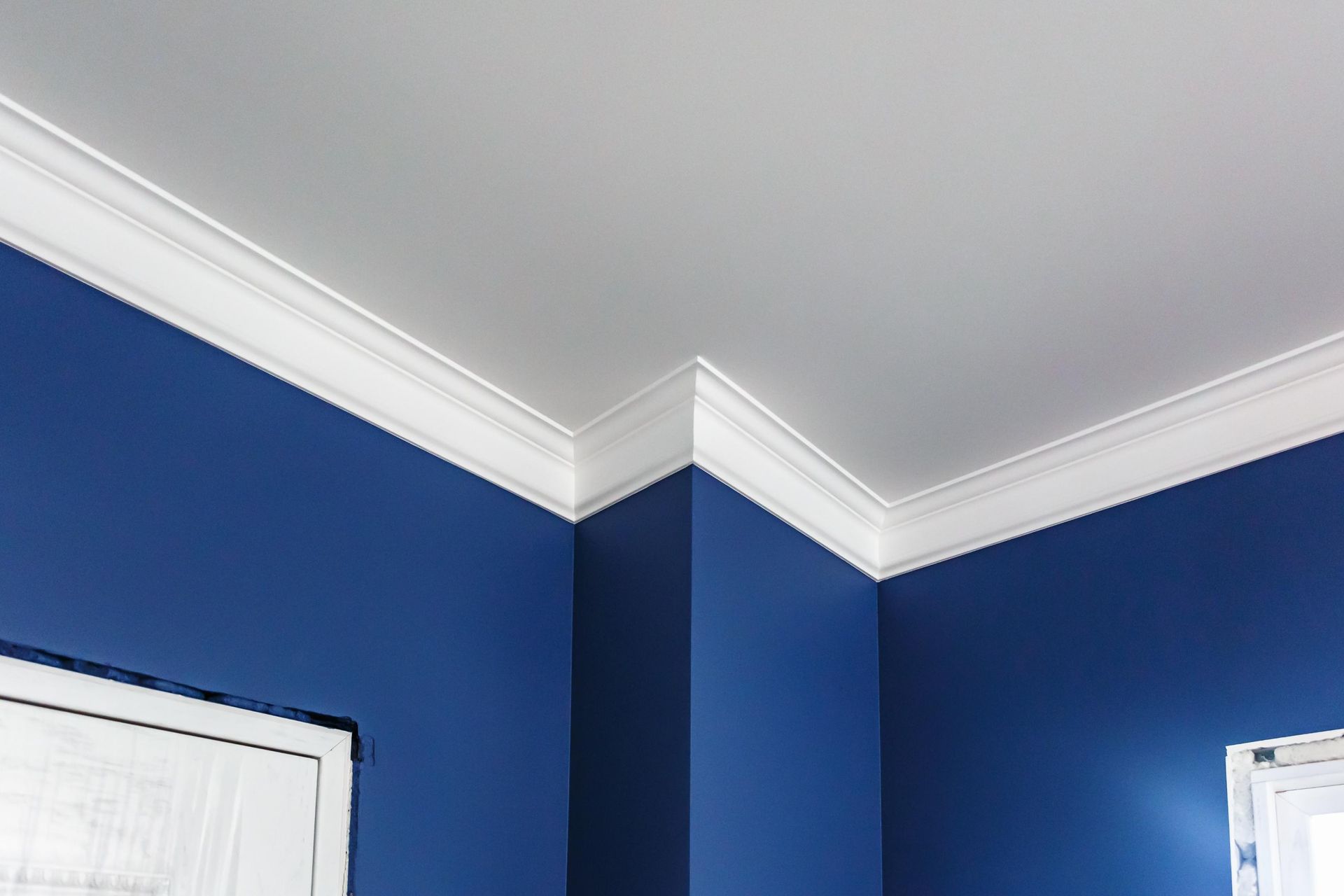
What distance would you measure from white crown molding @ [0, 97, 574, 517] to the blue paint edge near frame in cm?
62

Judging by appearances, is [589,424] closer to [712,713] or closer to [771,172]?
[712,713]

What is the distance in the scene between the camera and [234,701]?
1934mm

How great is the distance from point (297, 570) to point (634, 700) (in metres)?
0.75

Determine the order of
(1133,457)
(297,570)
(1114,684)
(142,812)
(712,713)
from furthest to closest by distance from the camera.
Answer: (1133,457) < (1114,684) < (712,713) < (297,570) < (142,812)

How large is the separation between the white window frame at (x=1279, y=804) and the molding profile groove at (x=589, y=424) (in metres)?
0.61

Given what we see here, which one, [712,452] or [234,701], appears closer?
[234,701]

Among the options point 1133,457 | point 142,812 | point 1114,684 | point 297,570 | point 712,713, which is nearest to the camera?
point 142,812

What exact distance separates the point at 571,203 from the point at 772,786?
1.30 metres

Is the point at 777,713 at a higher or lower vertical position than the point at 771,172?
lower

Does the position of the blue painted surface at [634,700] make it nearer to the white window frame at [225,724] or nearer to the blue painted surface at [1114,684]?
the white window frame at [225,724]

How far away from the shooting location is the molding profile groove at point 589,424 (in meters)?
1.95

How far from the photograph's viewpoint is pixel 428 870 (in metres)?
2.16

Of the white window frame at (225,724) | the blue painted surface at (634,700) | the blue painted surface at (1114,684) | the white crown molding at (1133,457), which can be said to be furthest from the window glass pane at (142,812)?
the white crown molding at (1133,457)

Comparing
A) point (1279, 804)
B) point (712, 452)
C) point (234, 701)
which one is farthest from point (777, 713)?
point (234, 701)
